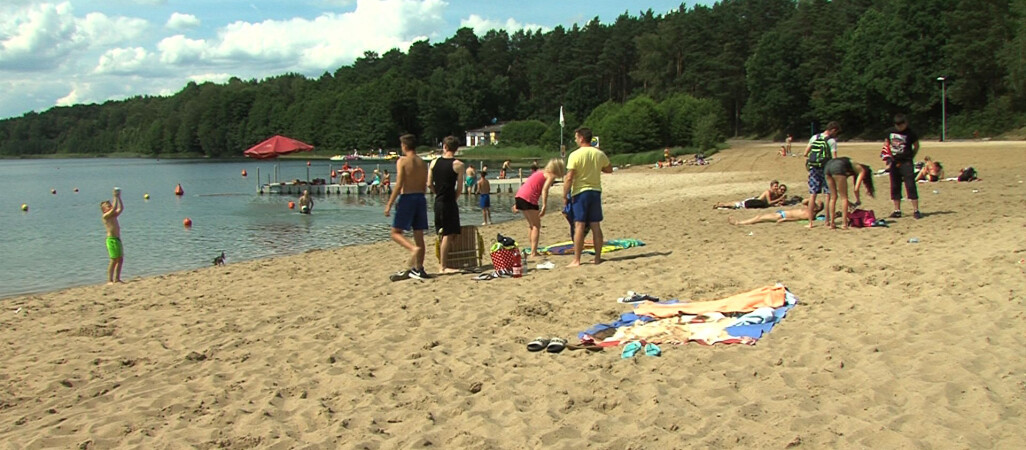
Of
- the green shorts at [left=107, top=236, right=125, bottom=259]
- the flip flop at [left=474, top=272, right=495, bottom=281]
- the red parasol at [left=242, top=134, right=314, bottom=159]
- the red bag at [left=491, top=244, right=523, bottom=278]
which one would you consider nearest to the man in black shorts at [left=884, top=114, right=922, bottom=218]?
the red bag at [left=491, top=244, right=523, bottom=278]

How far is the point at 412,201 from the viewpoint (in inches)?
350

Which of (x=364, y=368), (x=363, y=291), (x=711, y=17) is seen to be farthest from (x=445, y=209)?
(x=711, y=17)

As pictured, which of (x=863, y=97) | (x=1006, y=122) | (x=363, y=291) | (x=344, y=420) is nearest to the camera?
(x=344, y=420)

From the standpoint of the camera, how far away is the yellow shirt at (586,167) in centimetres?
894

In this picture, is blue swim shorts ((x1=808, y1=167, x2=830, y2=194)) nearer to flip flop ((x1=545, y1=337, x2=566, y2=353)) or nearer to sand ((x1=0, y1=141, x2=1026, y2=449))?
sand ((x1=0, y1=141, x2=1026, y2=449))

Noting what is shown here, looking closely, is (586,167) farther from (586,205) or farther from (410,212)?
(410,212)

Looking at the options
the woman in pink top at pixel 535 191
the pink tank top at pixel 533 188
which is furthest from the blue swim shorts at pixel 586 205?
the pink tank top at pixel 533 188

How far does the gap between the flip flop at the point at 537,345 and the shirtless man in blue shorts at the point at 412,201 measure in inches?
128

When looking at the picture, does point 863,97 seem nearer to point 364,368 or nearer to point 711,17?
point 711,17

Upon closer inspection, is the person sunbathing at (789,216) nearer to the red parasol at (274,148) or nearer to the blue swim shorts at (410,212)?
the blue swim shorts at (410,212)

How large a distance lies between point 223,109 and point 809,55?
4127 inches

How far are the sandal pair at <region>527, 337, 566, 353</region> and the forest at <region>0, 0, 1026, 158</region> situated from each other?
52541 millimetres

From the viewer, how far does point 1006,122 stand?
2051 inches

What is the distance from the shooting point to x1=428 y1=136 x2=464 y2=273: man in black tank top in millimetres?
8906
